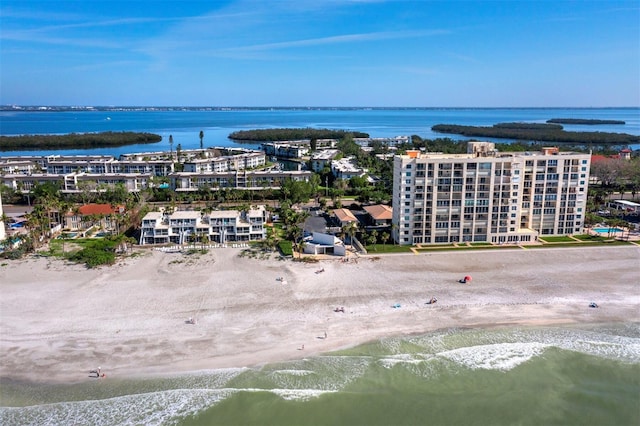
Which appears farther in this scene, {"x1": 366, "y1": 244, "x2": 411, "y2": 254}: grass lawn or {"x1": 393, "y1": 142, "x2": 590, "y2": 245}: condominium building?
{"x1": 393, "y1": 142, "x2": 590, "y2": 245}: condominium building

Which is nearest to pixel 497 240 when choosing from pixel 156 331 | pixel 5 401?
pixel 156 331

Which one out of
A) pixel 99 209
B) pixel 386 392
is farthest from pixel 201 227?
pixel 386 392

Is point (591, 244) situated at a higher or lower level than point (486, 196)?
lower

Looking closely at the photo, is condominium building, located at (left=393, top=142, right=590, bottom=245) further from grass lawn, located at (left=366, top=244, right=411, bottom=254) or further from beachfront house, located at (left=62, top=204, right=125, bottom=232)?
beachfront house, located at (left=62, top=204, right=125, bottom=232)

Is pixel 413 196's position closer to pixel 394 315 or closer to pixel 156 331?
pixel 394 315

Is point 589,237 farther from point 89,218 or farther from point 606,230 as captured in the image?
point 89,218

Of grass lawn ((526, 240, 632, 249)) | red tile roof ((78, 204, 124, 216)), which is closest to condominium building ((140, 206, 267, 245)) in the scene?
red tile roof ((78, 204, 124, 216))

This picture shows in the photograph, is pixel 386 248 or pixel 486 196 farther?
pixel 486 196
